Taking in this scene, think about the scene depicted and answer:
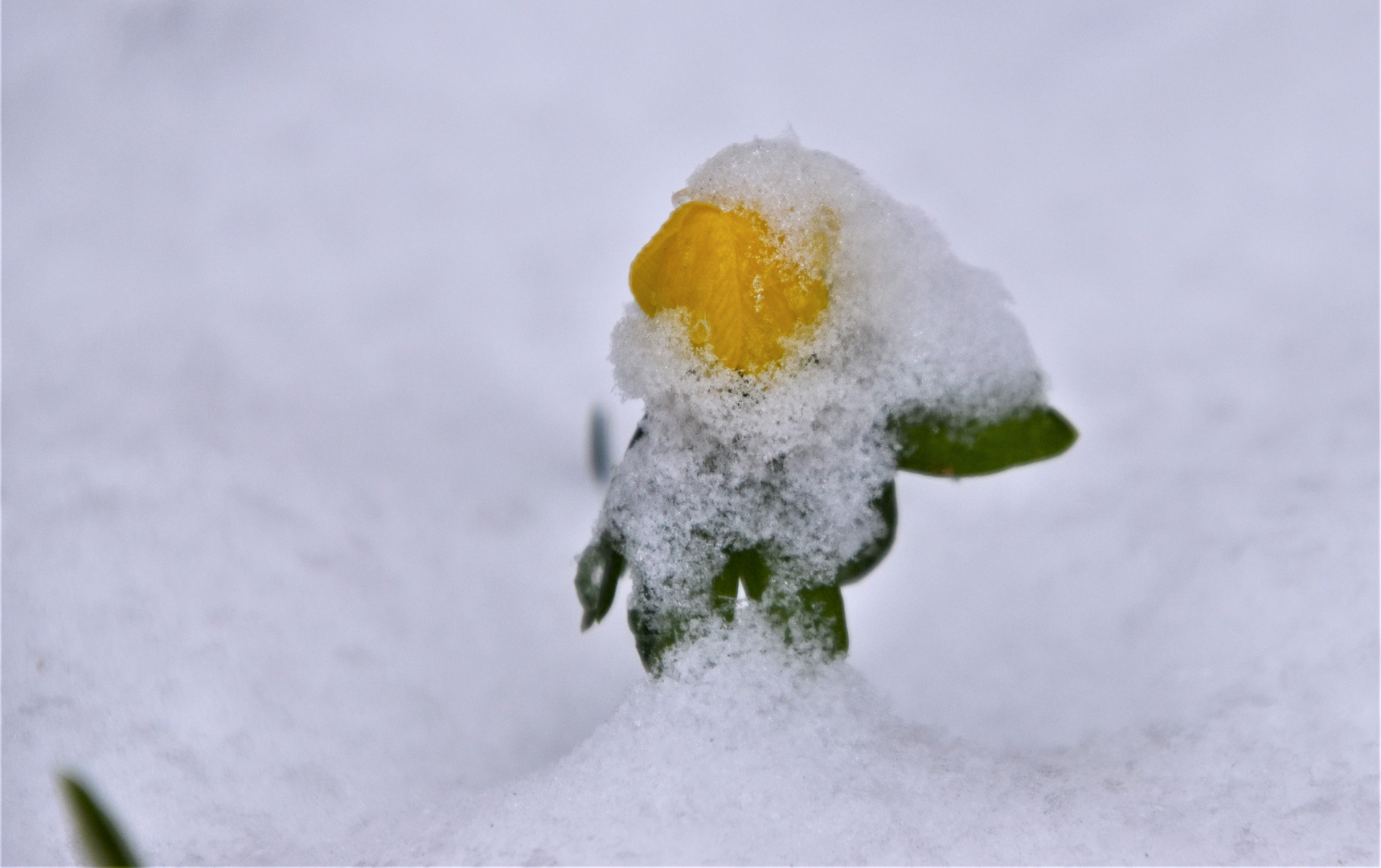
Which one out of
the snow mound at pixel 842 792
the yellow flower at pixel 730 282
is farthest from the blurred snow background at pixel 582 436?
the yellow flower at pixel 730 282

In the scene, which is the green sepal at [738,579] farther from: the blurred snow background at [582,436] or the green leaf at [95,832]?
the green leaf at [95,832]

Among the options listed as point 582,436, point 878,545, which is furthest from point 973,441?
point 582,436

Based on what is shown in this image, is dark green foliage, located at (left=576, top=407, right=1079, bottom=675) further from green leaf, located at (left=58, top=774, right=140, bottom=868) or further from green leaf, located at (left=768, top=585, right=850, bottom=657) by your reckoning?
green leaf, located at (left=58, top=774, right=140, bottom=868)

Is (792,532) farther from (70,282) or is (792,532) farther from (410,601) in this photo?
(70,282)

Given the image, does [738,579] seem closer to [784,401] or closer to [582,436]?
[784,401]

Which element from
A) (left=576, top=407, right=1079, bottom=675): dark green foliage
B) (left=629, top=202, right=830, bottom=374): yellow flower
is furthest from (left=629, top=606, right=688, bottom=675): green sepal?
(left=629, top=202, right=830, bottom=374): yellow flower

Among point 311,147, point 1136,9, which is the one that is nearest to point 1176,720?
point 1136,9
